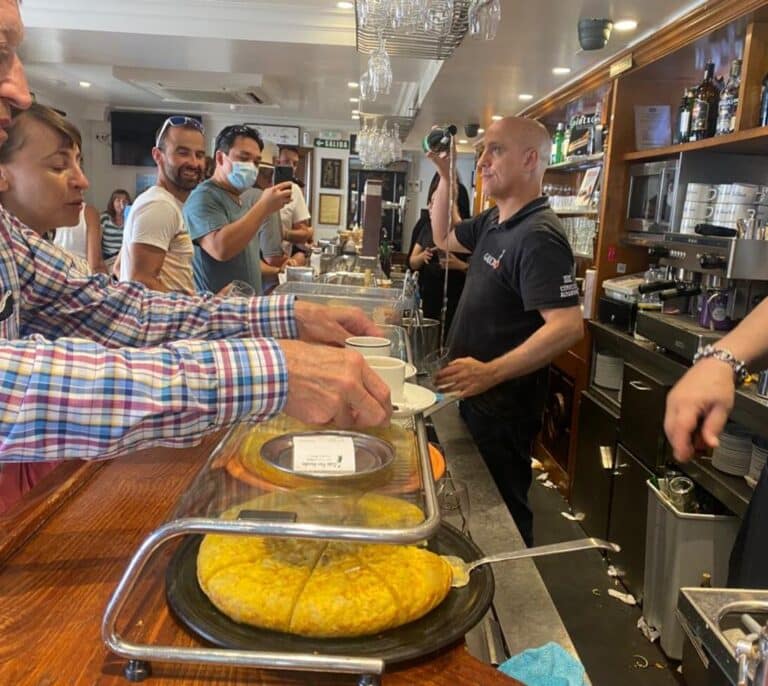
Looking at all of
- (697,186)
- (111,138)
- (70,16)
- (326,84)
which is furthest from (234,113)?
(697,186)

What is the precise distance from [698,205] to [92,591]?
2.90 m

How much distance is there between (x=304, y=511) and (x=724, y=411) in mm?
711

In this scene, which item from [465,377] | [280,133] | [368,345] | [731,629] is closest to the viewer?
[731,629]

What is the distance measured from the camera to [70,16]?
4660 mm

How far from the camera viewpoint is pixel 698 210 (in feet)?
9.58

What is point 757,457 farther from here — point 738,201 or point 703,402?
point 703,402

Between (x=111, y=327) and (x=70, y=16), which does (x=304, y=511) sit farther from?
(x=70, y=16)

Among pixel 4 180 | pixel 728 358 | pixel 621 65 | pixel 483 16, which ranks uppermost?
pixel 621 65

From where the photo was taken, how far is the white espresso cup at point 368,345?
127 cm

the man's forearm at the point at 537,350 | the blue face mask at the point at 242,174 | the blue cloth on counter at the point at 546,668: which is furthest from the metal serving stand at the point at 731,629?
the blue face mask at the point at 242,174

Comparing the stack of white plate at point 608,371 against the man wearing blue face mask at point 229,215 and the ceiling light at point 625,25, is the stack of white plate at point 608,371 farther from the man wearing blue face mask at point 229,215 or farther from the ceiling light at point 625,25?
the man wearing blue face mask at point 229,215

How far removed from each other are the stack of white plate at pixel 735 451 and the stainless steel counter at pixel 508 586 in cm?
118

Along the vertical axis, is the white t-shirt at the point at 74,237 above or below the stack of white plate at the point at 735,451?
above

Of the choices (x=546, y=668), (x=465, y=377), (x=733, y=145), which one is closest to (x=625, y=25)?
(x=733, y=145)
